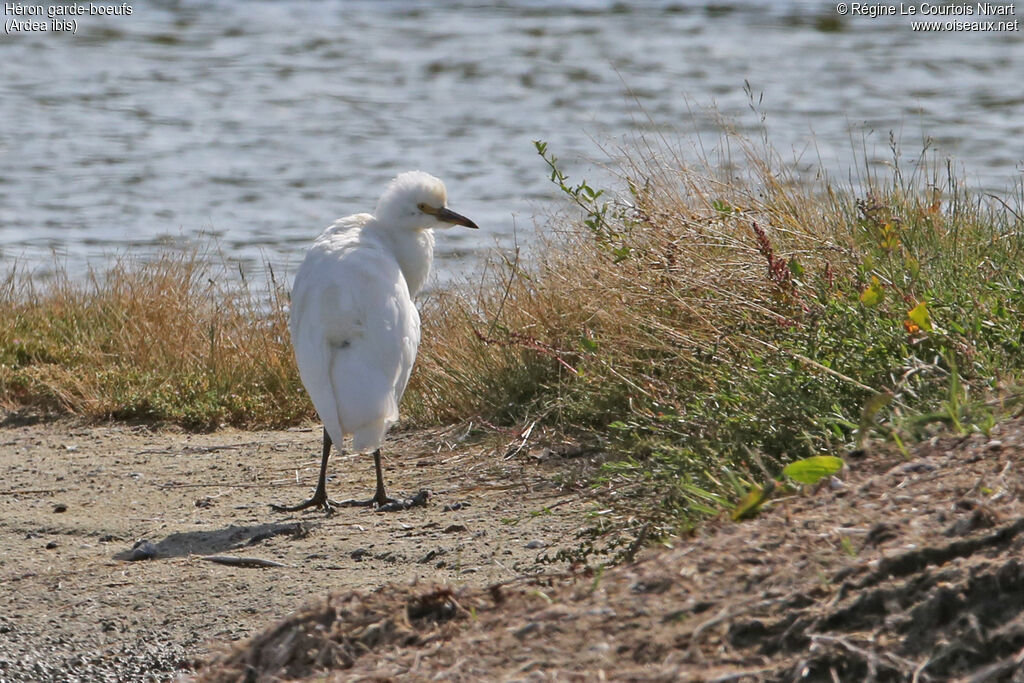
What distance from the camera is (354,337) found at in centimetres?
584

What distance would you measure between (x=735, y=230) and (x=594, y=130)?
434 inches

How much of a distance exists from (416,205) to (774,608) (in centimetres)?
426

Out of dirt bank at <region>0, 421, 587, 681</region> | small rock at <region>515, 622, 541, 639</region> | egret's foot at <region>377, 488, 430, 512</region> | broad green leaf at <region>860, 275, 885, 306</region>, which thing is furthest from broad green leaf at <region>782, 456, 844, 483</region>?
egret's foot at <region>377, 488, 430, 512</region>

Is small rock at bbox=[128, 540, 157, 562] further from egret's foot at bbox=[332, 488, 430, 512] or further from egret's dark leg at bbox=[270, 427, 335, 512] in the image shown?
egret's foot at bbox=[332, 488, 430, 512]

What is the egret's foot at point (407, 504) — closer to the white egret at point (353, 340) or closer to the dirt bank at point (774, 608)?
the white egret at point (353, 340)

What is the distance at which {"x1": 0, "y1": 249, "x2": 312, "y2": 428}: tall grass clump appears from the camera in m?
7.26

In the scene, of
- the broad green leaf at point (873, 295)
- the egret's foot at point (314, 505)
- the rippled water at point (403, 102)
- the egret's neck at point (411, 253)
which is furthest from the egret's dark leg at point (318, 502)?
the rippled water at point (403, 102)

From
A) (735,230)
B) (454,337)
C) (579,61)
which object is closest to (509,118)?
(579,61)

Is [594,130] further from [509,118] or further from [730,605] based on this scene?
[730,605]

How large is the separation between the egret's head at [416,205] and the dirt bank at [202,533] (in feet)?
3.68

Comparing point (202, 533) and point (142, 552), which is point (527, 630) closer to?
point (142, 552)

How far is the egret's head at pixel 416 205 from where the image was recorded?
6848mm

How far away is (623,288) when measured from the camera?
6.00m
